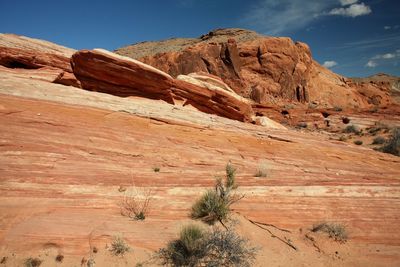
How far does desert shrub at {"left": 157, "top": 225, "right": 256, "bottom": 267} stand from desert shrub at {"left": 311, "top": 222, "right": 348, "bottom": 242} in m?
1.66

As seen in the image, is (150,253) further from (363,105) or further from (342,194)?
(363,105)

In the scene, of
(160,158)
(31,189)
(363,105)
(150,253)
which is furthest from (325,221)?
(363,105)

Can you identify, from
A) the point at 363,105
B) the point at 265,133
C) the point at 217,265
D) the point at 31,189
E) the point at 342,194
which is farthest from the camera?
the point at 363,105

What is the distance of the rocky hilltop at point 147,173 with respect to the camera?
5664 mm

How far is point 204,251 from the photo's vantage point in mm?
5422

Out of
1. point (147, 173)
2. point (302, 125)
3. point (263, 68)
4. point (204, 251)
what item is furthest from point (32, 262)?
point (263, 68)

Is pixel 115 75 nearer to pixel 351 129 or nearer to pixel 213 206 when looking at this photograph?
pixel 213 206

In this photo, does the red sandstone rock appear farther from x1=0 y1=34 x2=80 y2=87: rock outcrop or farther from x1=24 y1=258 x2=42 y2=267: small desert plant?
A: x1=24 y1=258 x2=42 y2=267: small desert plant

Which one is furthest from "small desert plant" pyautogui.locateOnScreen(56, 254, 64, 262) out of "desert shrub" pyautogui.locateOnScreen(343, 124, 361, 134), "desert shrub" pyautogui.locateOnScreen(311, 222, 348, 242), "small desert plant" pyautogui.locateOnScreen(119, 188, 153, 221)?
"desert shrub" pyautogui.locateOnScreen(343, 124, 361, 134)

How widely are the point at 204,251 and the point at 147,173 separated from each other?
2.79 meters

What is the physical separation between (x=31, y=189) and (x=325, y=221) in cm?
602

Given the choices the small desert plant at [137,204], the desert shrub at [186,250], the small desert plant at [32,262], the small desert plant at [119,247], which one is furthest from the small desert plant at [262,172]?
the small desert plant at [32,262]

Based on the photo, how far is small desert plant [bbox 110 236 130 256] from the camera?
212 inches

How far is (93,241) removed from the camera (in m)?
5.43
